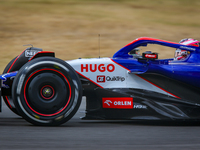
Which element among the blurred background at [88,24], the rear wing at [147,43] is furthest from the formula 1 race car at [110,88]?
the blurred background at [88,24]

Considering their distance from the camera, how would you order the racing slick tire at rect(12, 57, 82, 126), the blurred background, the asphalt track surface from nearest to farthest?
the asphalt track surface, the racing slick tire at rect(12, 57, 82, 126), the blurred background

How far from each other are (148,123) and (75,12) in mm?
13124

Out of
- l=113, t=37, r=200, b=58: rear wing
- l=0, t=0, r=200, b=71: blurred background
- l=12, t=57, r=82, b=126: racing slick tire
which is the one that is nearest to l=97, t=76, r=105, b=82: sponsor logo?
l=12, t=57, r=82, b=126: racing slick tire

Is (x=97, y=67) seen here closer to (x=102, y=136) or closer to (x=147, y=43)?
(x=147, y=43)

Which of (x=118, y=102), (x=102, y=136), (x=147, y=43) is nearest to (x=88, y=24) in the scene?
(x=147, y=43)

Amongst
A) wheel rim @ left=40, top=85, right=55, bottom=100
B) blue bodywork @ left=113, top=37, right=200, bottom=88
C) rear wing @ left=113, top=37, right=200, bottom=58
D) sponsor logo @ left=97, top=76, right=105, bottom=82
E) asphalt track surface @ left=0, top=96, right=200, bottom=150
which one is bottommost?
asphalt track surface @ left=0, top=96, right=200, bottom=150

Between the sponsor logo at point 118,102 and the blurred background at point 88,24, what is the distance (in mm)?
7058

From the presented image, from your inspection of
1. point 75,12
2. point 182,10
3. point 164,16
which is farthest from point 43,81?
point 182,10

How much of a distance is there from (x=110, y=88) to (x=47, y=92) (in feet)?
2.70

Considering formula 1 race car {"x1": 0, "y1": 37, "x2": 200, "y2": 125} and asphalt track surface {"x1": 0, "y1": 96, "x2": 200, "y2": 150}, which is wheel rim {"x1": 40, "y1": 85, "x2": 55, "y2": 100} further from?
asphalt track surface {"x1": 0, "y1": 96, "x2": 200, "y2": 150}

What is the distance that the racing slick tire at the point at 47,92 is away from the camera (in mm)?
4133

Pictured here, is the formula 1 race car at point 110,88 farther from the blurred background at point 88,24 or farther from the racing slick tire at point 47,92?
the blurred background at point 88,24

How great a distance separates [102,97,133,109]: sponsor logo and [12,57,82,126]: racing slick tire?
1.36 ft

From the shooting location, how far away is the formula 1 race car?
164 inches
